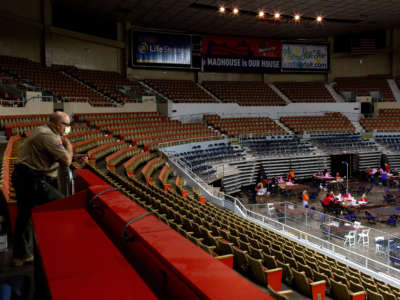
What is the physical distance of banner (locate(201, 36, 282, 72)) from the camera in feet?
103

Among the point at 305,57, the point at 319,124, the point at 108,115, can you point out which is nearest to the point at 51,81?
the point at 108,115

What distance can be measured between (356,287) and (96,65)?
25541 millimetres

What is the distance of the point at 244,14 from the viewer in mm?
25125

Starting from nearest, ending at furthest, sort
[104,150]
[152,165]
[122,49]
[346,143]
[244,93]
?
1. [104,150]
2. [152,165]
3. [346,143]
4. [122,49]
5. [244,93]

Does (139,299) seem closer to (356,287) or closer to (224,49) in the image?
(356,287)

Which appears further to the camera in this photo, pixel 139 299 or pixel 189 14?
pixel 189 14

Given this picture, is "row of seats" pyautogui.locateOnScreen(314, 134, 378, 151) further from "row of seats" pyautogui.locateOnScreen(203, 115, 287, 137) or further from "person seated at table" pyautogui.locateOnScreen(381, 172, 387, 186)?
"person seated at table" pyautogui.locateOnScreen(381, 172, 387, 186)

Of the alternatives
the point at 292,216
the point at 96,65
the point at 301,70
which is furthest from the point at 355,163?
the point at 96,65

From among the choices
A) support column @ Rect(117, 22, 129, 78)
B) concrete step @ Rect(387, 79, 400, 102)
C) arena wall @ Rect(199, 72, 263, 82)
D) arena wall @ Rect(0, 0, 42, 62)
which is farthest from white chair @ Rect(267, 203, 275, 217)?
concrete step @ Rect(387, 79, 400, 102)

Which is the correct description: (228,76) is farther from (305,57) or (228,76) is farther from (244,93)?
(305,57)

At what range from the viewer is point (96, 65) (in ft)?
90.4

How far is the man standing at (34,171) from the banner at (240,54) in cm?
2898

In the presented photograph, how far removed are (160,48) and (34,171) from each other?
90.7 feet

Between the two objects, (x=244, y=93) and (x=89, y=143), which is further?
(x=244, y=93)
